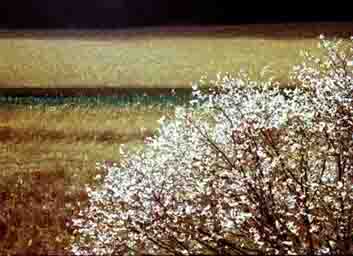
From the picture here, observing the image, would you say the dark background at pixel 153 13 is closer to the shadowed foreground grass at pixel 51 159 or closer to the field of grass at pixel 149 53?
the field of grass at pixel 149 53

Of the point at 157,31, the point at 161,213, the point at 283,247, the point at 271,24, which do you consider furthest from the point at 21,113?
the point at 271,24

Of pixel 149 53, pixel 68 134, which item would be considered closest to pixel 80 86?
pixel 68 134

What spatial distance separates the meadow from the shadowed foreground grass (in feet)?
0.06

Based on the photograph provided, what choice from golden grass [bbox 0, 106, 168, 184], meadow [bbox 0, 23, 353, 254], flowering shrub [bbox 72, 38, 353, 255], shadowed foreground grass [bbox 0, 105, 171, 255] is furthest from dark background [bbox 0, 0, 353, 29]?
flowering shrub [bbox 72, 38, 353, 255]

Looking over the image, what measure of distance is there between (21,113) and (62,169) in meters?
4.26

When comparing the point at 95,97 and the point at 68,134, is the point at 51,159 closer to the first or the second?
the point at 68,134

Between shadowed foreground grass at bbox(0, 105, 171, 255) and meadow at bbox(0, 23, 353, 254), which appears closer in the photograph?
shadowed foreground grass at bbox(0, 105, 171, 255)

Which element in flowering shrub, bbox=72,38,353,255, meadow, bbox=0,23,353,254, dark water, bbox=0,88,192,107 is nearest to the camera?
flowering shrub, bbox=72,38,353,255

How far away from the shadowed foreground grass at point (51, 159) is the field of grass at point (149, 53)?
298 centimetres

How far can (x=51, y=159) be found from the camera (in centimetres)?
1202

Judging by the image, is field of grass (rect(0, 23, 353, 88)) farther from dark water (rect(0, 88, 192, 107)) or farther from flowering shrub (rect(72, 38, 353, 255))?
flowering shrub (rect(72, 38, 353, 255))

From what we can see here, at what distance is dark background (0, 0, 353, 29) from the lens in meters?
→ 31.0

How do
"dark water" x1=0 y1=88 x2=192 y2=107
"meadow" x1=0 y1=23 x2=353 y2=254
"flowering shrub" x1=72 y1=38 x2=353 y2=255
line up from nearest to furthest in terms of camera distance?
1. "flowering shrub" x1=72 y1=38 x2=353 y2=255
2. "meadow" x1=0 y1=23 x2=353 y2=254
3. "dark water" x1=0 y1=88 x2=192 y2=107

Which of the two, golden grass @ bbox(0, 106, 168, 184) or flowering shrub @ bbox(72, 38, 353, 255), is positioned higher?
flowering shrub @ bbox(72, 38, 353, 255)
